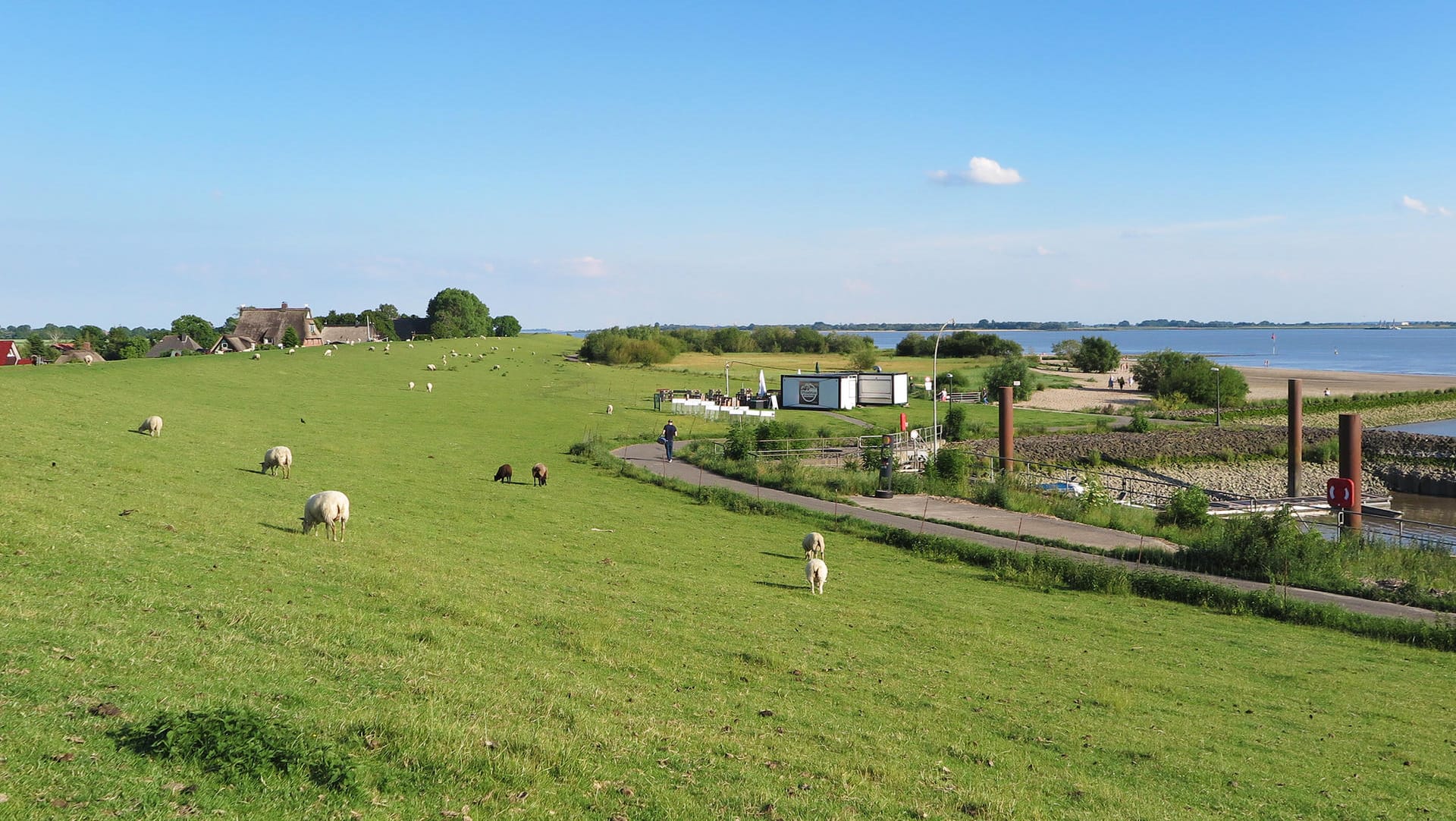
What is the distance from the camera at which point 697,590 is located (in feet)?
71.4

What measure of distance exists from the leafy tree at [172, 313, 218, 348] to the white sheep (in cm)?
12112

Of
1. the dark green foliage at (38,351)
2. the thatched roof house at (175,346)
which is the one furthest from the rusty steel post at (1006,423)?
the dark green foliage at (38,351)

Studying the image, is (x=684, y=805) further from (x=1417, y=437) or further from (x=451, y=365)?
(x=451, y=365)

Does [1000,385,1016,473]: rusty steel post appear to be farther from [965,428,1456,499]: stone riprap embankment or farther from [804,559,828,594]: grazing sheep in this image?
[804,559,828,594]: grazing sheep

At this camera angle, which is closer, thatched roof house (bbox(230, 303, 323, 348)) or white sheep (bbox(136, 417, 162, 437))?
white sheep (bbox(136, 417, 162, 437))

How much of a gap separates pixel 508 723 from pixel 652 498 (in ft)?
94.8

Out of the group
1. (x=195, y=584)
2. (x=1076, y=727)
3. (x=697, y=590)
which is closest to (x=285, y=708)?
(x=195, y=584)

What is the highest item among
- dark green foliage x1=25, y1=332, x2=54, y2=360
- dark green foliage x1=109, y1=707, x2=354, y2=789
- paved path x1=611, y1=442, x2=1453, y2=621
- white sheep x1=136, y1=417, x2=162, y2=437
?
dark green foliage x1=25, y1=332, x2=54, y2=360

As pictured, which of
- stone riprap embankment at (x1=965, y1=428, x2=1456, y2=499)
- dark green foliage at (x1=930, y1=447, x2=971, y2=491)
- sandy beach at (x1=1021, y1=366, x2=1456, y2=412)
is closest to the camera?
dark green foliage at (x1=930, y1=447, x2=971, y2=491)

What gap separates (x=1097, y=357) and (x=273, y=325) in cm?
13975

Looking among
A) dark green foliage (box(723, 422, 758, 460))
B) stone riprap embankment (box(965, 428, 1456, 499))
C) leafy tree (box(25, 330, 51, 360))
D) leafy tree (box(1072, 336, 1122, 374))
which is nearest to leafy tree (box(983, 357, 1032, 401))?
stone riprap embankment (box(965, 428, 1456, 499))

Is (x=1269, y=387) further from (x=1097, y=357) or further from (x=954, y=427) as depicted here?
(x=954, y=427)

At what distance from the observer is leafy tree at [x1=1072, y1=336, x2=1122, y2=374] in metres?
158

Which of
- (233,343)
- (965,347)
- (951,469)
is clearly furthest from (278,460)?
(965,347)
